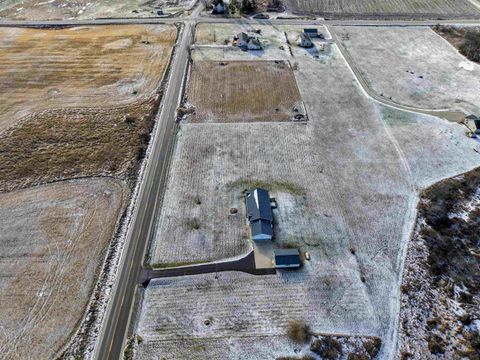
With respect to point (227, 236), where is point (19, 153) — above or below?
above

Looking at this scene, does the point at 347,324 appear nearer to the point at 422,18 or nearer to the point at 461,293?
the point at 461,293

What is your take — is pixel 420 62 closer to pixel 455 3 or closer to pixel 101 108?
pixel 455 3

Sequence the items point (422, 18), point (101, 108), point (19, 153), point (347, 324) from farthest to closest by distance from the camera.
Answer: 1. point (422, 18)
2. point (101, 108)
3. point (19, 153)
4. point (347, 324)

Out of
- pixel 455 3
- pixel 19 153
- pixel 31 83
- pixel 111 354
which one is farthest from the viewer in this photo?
pixel 455 3

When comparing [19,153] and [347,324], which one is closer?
[347,324]

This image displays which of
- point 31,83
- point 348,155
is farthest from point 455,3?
point 31,83

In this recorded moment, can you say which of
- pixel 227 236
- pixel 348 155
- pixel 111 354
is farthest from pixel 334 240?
pixel 111 354

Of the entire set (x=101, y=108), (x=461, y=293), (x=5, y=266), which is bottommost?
(x=461, y=293)
